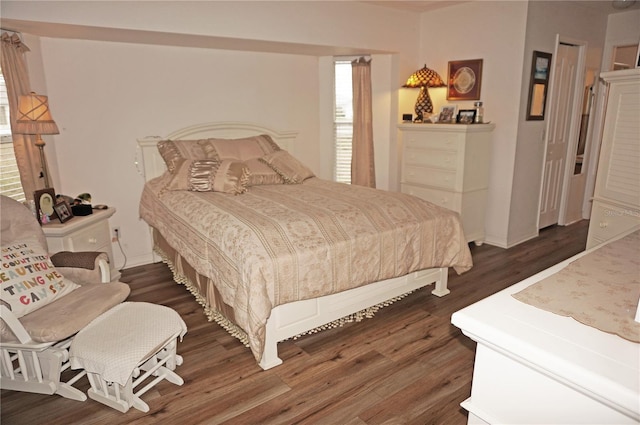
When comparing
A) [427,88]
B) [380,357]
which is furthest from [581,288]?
[427,88]

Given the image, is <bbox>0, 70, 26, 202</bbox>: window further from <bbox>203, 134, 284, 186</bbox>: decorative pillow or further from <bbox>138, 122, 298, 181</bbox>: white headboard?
<bbox>203, 134, 284, 186</bbox>: decorative pillow

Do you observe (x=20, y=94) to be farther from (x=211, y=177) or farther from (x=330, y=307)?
(x=330, y=307)

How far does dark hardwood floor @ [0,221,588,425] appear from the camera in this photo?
2047mm

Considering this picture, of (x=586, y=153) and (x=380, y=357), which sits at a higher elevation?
(x=586, y=153)

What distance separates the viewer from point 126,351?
1.94 meters

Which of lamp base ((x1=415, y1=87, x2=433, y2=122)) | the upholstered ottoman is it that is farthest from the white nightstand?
lamp base ((x1=415, y1=87, x2=433, y2=122))

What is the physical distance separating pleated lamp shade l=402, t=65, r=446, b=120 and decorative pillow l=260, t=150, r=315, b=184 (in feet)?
5.44

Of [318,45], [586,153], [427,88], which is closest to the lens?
[318,45]

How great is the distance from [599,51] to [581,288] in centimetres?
523

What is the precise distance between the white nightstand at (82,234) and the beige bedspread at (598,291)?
297 cm

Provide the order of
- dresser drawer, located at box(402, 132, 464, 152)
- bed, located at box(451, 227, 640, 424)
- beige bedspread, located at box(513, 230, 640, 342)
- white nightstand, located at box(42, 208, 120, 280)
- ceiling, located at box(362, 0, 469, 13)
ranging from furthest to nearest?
ceiling, located at box(362, 0, 469, 13) → dresser drawer, located at box(402, 132, 464, 152) → white nightstand, located at box(42, 208, 120, 280) → beige bedspread, located at box(513, 230, 640, 342) → bed, located at box(451, 227, 640, 424)

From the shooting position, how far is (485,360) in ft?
2.97

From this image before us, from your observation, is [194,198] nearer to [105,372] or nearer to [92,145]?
[92,145]

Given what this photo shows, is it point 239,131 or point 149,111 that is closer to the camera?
point 149,111
